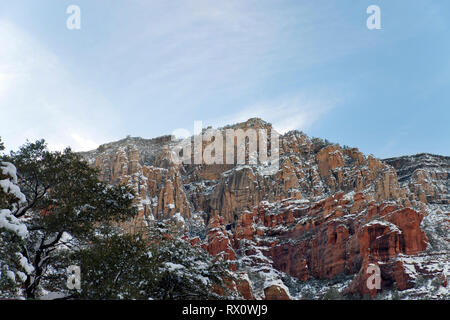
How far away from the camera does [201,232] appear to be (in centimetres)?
14650

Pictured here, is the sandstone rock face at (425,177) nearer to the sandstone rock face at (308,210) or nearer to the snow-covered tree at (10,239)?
the sandstone rock face at (308,210)

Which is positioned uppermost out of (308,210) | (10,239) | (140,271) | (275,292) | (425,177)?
(425,177)

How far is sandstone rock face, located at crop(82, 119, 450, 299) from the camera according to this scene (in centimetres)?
9606

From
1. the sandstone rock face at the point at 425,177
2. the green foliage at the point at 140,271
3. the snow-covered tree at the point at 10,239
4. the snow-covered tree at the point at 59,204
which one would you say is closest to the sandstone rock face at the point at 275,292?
the green foliage at the point at 140,271

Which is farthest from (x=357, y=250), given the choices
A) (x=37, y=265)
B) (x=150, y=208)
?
(x=37, y=265)

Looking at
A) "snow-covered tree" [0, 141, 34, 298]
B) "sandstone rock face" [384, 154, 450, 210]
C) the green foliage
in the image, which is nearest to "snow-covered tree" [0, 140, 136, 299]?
the green foliage

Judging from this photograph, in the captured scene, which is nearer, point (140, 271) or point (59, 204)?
point (140, 271)

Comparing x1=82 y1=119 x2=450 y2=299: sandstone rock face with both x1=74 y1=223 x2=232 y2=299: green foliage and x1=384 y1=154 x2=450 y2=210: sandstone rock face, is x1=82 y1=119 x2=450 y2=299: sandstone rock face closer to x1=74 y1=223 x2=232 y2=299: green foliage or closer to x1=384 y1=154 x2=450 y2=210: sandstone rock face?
x1=384 y1=154 x2=450 y2=210: sandstone rock face

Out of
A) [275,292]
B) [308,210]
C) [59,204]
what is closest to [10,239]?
[59,204]

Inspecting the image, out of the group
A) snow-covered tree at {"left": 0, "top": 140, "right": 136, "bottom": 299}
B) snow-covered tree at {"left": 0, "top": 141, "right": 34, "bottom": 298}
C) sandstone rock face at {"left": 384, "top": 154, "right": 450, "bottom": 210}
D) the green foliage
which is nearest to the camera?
snow-covered tree at {"left": 0, "top": 141, "right": 34, "bottom": 298}

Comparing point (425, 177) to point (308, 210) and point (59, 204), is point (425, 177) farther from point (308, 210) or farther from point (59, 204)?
point (59, 204)

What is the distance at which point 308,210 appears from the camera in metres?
131
